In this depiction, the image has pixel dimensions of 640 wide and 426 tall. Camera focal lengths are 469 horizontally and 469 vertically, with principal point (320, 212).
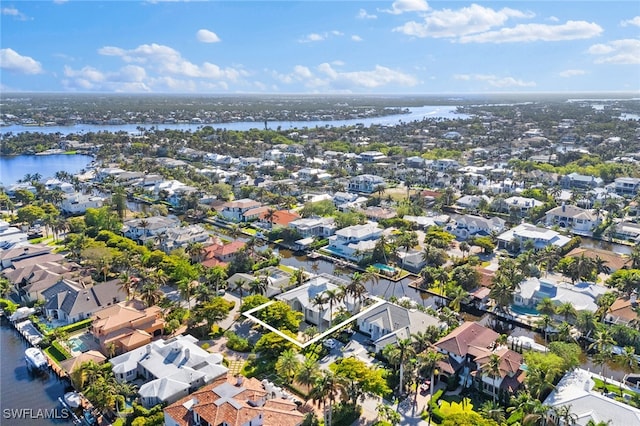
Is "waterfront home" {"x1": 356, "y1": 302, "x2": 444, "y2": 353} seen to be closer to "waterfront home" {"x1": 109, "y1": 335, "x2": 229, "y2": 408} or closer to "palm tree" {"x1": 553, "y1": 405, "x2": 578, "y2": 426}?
"palm tree" {"x1": 553, "y1": 405, "x2": 578, "y2": 426}

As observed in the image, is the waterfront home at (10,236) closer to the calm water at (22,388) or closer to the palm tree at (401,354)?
the calm water at (22,388)

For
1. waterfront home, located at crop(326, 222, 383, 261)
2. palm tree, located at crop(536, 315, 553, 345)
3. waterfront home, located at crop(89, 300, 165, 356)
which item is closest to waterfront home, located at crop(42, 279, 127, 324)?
waterfront home, located at crop(89, 300, 165, 356)

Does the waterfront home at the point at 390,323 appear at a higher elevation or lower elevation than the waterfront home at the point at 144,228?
lower

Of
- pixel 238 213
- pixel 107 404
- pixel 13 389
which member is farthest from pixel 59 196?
pixel 107 404

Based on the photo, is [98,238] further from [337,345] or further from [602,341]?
[602,341]

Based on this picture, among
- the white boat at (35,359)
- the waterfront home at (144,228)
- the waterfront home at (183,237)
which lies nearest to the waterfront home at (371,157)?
the waterfront home at (183,237)

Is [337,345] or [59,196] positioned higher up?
[59,196]

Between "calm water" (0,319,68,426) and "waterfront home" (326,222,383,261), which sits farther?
"waterfront home" (326,222,383,261)
